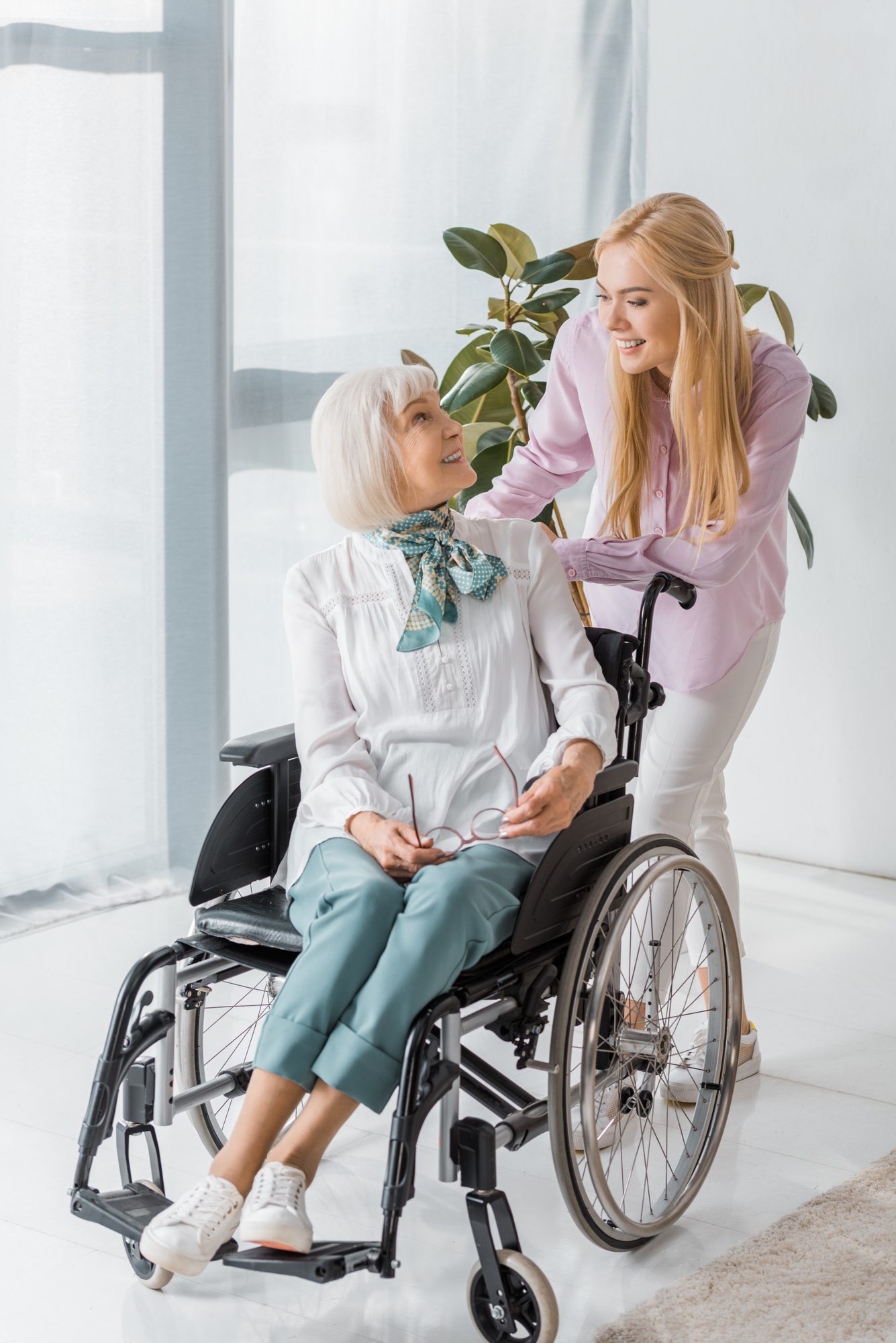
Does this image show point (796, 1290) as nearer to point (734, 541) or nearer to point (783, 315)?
point (734, 541)

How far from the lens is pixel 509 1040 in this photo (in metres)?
1.82

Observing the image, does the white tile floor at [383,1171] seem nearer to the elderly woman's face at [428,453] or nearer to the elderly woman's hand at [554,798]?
the elderly woman's hand at [554,798]

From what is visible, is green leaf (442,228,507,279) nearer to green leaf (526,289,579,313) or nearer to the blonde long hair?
green leaf (526,289,579,313)

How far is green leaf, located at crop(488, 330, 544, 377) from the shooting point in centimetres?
288

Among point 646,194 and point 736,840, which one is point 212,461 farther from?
point 736,840

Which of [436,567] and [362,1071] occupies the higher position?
[436,567]

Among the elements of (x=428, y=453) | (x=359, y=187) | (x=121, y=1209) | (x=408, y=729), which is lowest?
(x=121, y=1209)

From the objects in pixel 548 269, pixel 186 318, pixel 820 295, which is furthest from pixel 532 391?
pixel 820 295

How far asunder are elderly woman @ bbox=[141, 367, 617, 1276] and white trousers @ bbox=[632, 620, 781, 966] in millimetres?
348

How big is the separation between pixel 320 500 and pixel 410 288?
0.58 m

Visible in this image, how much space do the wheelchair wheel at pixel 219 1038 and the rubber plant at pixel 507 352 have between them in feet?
3.39

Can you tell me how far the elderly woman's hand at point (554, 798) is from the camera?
6.03 feet

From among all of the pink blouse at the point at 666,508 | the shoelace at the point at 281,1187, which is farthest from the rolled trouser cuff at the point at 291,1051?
the pink blouse at the point at 666,508

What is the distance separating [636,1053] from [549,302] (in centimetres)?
161
